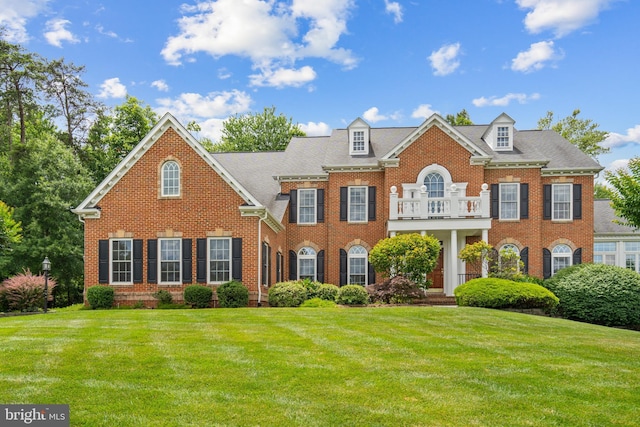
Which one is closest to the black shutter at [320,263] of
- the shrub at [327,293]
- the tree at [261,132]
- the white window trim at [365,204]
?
the white window trim at [365,204]

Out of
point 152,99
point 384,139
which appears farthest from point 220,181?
point 152,99

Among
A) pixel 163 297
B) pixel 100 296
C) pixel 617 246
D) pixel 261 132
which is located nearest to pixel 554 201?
pixel 617 246

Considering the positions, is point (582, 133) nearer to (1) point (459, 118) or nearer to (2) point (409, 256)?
(1) point (459, 118)

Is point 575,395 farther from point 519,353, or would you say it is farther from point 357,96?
point 357,96

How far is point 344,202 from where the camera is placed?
29.4 metres

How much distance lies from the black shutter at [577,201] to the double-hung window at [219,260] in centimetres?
Answer: 1585

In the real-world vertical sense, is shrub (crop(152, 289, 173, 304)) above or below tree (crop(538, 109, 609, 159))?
below

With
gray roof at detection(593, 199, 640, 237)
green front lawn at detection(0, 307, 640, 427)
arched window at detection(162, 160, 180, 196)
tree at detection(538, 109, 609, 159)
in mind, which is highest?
tree at detection(538, 109, 609, 159)

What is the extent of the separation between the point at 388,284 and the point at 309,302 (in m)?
3.17

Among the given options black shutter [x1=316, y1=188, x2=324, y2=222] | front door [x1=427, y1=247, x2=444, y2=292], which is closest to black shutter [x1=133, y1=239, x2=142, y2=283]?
black shutter [x1=316, y1=188, x2=324, y2=222]

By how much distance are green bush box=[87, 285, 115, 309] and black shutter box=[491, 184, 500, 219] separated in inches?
663

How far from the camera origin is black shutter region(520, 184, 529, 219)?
28.5 metres

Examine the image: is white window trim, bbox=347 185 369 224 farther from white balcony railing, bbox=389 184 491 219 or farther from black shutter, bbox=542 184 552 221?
black shutter, bbox=542 184 552 221

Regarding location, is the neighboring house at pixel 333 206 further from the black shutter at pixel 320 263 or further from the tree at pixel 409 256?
the tree at pixel 409 256
